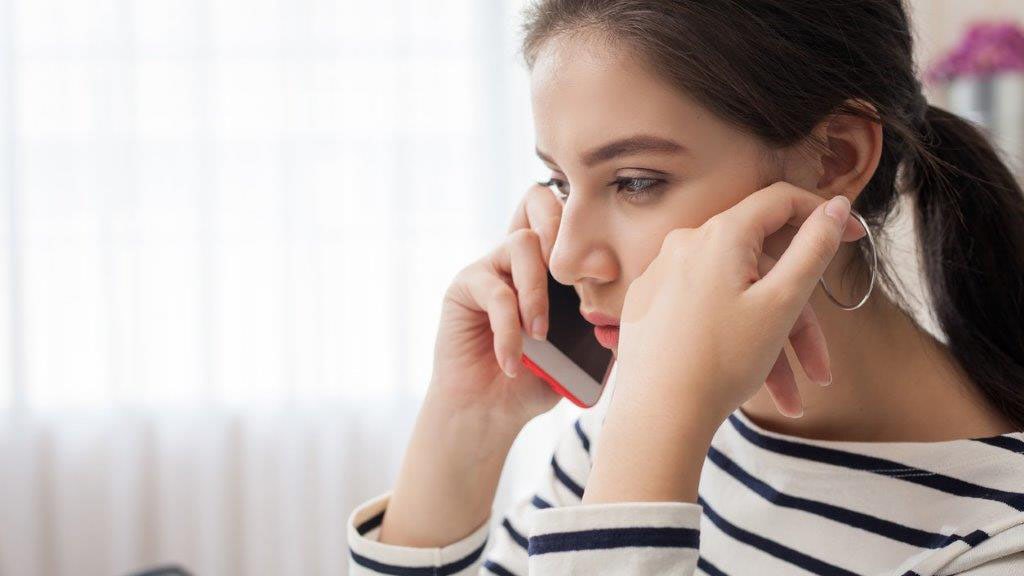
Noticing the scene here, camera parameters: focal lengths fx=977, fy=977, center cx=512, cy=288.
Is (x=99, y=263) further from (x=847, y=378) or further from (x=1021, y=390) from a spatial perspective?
(x=1021, y=390)

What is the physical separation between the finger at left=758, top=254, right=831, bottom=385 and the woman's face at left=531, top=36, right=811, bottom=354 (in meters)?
0.09

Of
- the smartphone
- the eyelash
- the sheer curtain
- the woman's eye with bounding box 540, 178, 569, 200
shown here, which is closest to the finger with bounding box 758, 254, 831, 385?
the eyelash

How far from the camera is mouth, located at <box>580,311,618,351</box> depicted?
94cm

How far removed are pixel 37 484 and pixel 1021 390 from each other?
2221 millimetres

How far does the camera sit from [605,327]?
953mm

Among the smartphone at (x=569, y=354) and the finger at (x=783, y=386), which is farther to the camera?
the smartphone at (x=569, y=354)

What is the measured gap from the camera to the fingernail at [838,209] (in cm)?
76

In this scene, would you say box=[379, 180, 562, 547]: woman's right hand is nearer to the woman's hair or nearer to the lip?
the lip

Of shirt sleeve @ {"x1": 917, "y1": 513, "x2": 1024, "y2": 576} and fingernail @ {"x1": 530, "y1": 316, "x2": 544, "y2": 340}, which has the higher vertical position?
fingernail @ {"x1": 530, "y1": 316, "x2": 544, "y2": 340}

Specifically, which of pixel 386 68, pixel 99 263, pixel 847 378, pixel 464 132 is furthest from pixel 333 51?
pixel 847 378

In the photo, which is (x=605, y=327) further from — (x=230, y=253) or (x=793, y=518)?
(x=230, y=253)

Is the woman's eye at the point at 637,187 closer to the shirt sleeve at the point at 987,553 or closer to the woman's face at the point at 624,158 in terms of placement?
the woman's face at the point at 624,158

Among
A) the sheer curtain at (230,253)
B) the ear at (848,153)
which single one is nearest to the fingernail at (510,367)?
the ear at (848,153)

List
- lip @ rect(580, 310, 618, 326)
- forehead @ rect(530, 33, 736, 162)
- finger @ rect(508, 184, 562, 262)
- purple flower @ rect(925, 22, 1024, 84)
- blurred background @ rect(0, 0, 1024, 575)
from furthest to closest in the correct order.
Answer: blurred background @ rect(0, 0, 1024, 575)
purple flower @ rect(925, 22, 1024, 84)
finger @ rect(508, 184, 562, 262)
lip @ rect(580, 310, 618, 326)
forehead @ rect(530, 33, 736, 162)
